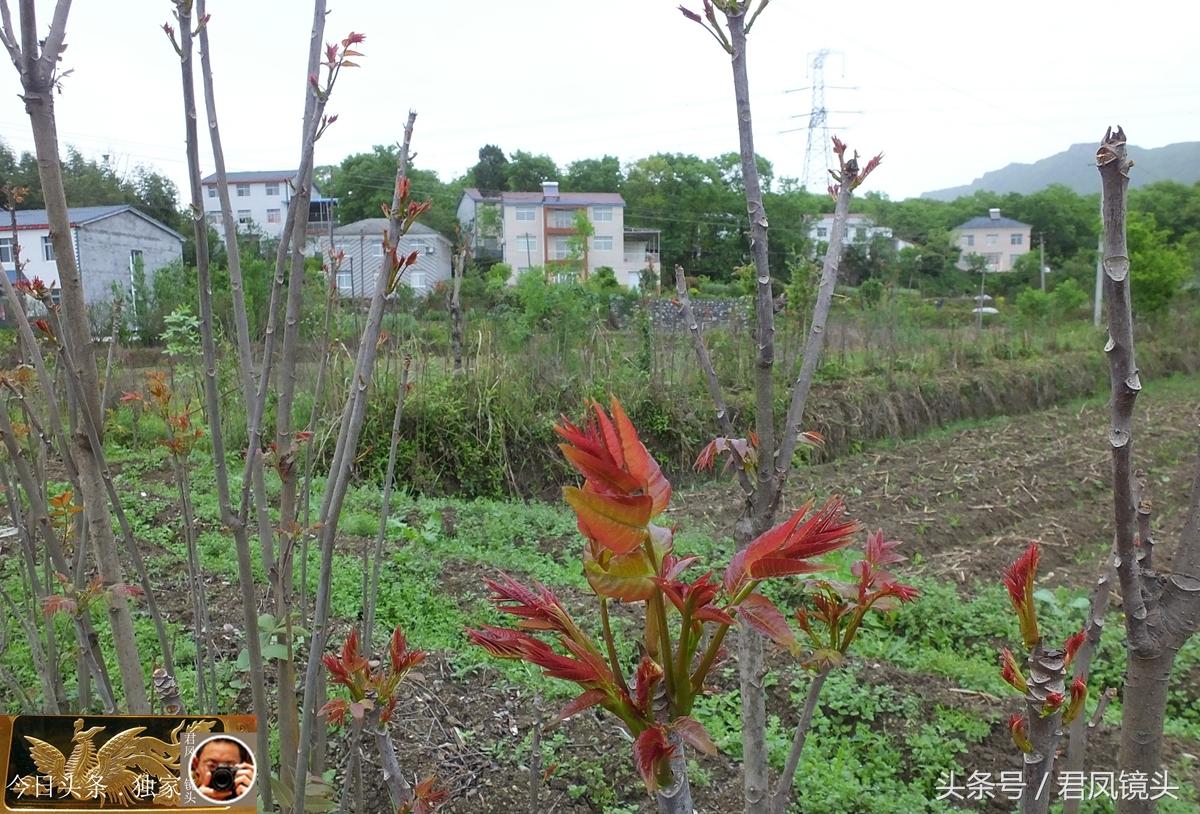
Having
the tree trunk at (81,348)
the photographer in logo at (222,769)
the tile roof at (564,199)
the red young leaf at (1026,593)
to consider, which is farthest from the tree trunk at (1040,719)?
the tile roof at (564,199)

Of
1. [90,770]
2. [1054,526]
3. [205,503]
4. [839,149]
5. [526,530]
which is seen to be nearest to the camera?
[90,770]

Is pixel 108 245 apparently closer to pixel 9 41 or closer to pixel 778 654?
pixel 778 654

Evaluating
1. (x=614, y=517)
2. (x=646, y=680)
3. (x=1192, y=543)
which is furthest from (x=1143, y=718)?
(x=614, y=517)

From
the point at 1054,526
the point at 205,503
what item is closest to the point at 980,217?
the point at 1054,526

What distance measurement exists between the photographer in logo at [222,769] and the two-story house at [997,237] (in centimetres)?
5701

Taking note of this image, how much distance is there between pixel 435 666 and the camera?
3.14 m

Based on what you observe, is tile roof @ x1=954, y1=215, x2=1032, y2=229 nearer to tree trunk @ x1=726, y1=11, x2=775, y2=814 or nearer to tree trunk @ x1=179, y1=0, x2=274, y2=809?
tree trunk @ x1=726, y1=11, x2=775, y2=814

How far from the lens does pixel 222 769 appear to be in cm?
107

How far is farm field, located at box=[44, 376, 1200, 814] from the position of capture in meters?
2.59

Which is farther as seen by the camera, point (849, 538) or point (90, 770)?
point (90, 770)

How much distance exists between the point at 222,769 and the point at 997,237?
60509 mm

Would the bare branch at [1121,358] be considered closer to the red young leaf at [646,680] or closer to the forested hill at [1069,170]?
A: the red young leaf at [646,680]

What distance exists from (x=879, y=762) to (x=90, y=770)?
2606mm

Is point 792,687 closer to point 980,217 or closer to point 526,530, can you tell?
point 526,530
